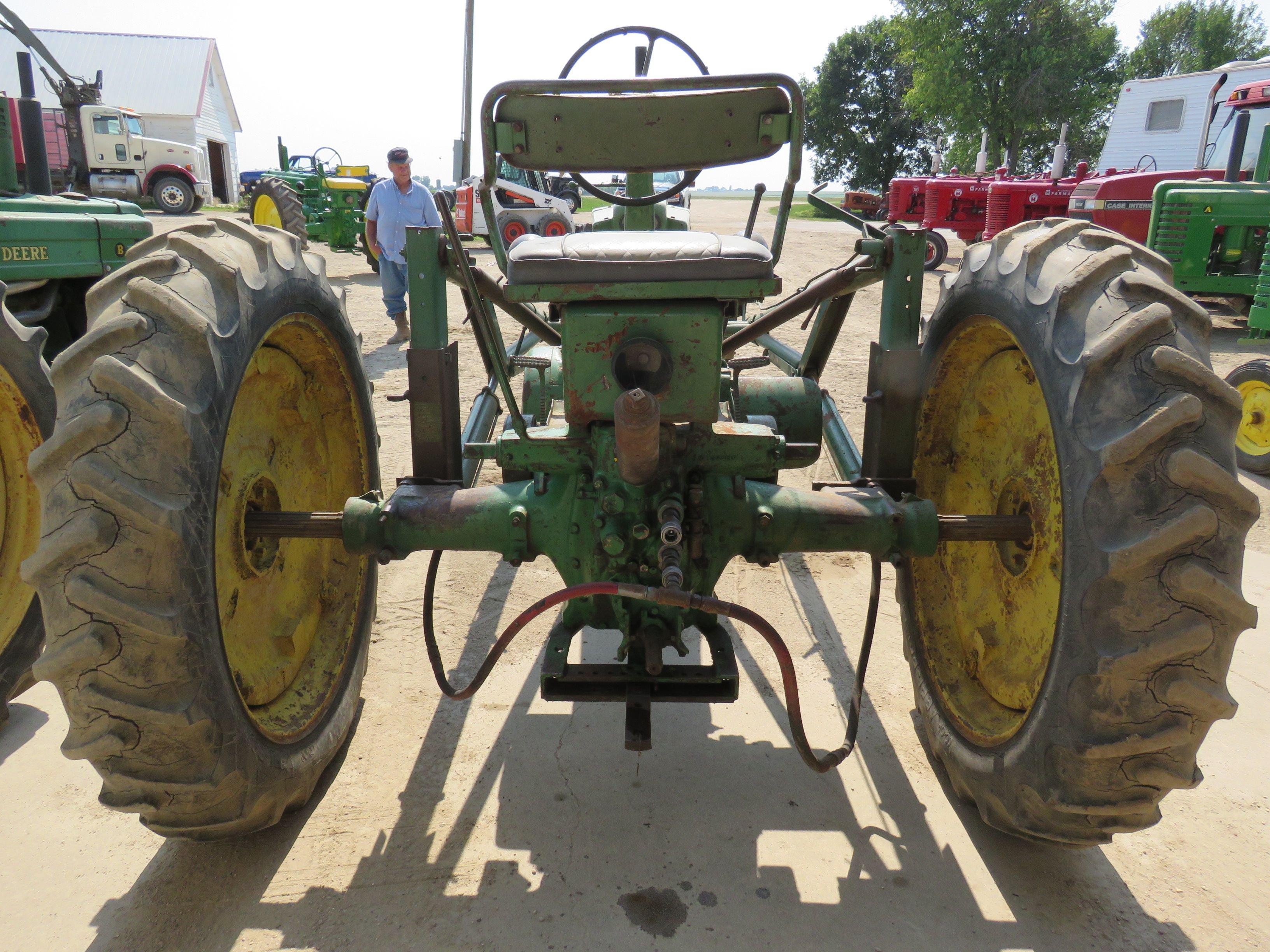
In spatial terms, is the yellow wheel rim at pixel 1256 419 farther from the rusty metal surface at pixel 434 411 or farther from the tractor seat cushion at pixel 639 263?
the rusty metal surface at pixel 434 411

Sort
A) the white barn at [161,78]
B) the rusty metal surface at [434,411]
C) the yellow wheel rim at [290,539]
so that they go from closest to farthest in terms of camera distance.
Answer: the yellow wheel rim at [290,539]
the rusty metal surface at [434,411]
the white barn at [161,78]

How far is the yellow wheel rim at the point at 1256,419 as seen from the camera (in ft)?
17.5

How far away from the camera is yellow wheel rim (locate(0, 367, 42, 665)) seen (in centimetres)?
283

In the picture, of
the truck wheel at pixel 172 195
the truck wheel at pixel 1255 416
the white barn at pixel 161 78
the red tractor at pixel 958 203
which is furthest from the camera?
the white barn at pixel 161 78

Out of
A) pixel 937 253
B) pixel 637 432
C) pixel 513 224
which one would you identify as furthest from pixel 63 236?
pixel 513 224

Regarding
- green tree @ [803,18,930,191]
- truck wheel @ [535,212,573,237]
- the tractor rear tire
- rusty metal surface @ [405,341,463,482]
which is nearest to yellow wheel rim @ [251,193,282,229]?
truck wheel @ [535,212,573,237]

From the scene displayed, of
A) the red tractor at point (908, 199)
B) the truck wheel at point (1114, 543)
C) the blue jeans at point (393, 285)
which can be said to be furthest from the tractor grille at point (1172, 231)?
the red tractor at point (908, 199)

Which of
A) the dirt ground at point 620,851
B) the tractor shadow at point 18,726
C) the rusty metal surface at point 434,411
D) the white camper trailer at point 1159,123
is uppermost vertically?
the white camper trailer at point 1159,123

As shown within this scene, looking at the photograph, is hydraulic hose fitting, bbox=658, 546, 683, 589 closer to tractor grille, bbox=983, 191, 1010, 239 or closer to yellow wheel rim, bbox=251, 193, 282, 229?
yellow wheel rim, bbox=251, 193, 282, 229

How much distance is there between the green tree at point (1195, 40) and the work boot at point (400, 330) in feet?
137

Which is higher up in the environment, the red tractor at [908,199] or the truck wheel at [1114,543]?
the red tractor at [908,199]

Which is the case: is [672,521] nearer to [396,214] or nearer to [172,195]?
[396,214]

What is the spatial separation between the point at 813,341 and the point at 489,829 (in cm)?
180

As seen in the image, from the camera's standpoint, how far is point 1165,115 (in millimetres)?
15539
